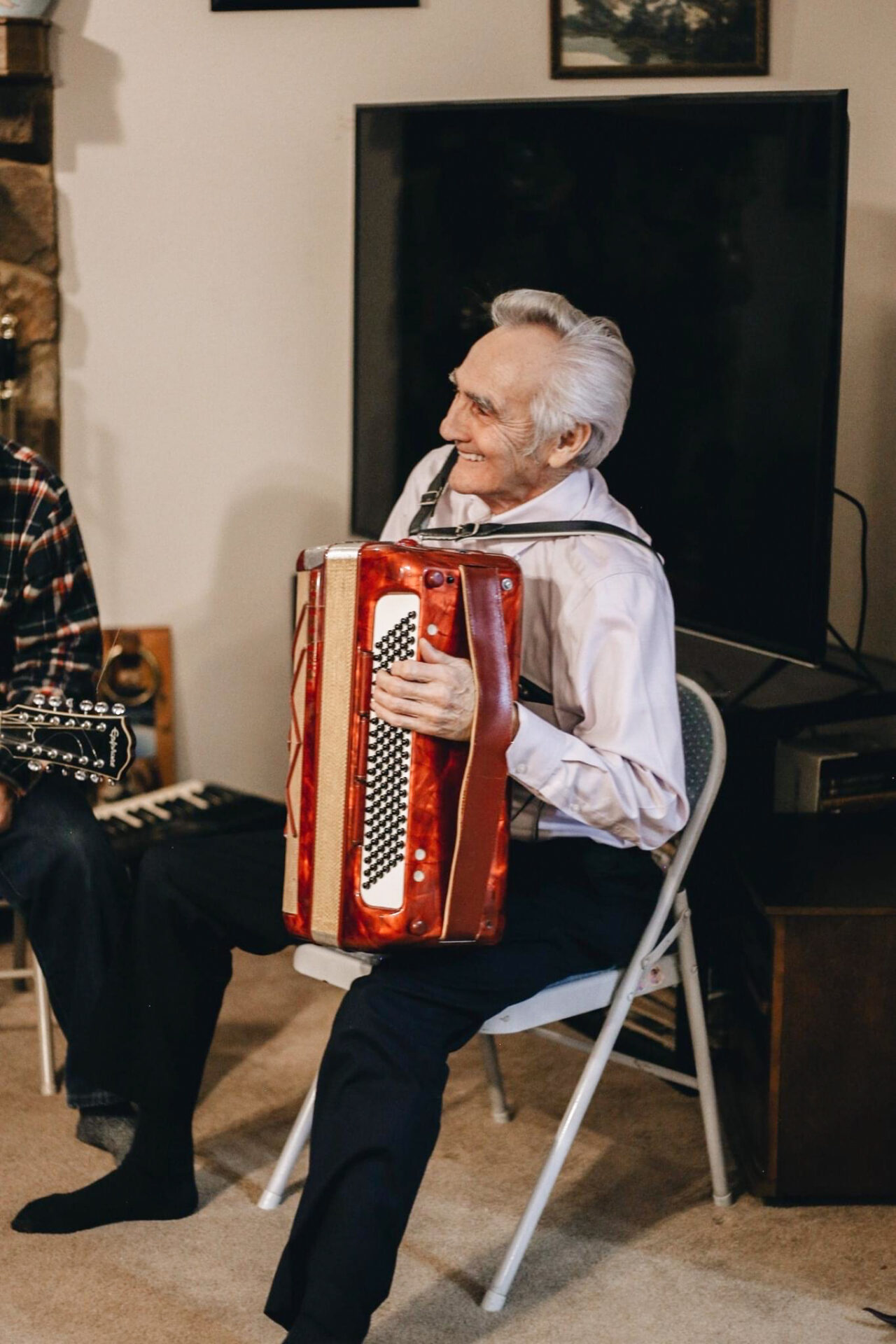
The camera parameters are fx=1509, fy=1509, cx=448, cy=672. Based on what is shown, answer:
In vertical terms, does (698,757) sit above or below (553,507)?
below

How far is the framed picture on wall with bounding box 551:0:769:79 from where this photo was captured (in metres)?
2.89

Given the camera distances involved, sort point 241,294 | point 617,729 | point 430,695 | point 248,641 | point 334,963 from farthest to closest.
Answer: point 248,641 < point 241,294 < point 334,963 < point 617,729 < point 430,695

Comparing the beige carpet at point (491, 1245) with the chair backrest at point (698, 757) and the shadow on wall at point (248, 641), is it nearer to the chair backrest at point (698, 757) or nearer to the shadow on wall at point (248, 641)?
the chair backrest at point (698, 757)

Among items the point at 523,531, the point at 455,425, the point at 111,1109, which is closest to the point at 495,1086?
the point at 111,1109

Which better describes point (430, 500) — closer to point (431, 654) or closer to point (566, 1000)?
point (431, 654)

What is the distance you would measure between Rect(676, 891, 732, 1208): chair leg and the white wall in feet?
3.65

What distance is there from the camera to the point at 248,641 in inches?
132

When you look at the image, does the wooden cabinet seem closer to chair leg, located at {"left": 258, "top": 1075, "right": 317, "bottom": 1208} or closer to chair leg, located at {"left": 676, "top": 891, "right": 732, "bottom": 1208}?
chair leg, located at {"left": 676, "top": 891, "right": 732, "bottom": 1208}

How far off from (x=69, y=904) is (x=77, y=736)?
0.92 feet

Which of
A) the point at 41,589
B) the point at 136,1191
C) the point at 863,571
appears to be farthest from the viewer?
the point at 863,571

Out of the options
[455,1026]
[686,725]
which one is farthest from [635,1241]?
[686,725]

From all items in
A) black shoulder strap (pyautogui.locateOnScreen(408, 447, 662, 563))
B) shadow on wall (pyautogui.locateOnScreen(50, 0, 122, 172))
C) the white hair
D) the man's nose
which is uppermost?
shadow on wall (pyautogui.locateOnScreen(50, 0, 122, 172))

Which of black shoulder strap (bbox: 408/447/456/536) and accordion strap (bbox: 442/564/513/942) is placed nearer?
accordion strap (bbox: 442/564/513/942)

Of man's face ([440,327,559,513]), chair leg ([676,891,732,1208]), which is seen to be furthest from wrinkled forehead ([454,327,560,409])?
chair leg ([676,891,732,1208])
